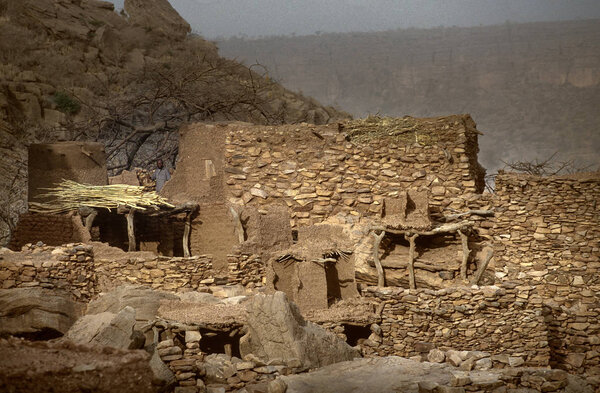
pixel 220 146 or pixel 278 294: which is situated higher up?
pixel 220 146

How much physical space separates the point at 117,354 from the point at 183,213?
29.3 ft

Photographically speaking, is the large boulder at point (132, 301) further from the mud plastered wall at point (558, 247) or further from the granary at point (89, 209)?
the mud plastered wall at point (558, 247)

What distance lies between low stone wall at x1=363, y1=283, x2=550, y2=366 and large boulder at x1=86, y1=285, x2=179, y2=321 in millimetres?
3675

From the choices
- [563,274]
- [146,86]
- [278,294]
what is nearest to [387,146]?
[563,274]

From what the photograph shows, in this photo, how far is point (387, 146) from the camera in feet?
50.6

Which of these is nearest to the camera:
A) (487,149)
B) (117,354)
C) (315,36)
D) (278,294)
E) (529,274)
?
(117,354)

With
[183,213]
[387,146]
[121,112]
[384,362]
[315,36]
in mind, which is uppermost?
[315,36]

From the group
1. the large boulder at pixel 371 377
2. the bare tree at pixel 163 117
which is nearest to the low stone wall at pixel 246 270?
the large boulder at pixel 371 377

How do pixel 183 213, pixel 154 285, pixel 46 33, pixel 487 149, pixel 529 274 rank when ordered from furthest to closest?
1. pixel 46 33
2. pixel 487 149
3. pixel 183 213
4. pixel 529 274
5. pixel 154 285

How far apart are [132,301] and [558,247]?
25.3 ft

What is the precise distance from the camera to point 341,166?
50.6ft

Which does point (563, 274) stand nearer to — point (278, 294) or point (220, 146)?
point (278, 294)

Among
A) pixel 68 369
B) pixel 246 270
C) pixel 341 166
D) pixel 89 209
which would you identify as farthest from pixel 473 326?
pixel 68 369

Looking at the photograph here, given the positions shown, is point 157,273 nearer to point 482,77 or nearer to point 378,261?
point 378,261
